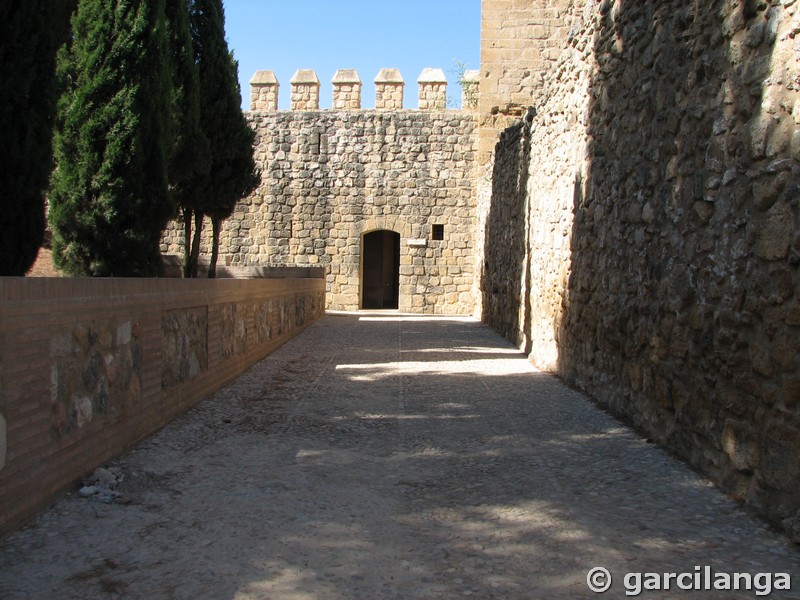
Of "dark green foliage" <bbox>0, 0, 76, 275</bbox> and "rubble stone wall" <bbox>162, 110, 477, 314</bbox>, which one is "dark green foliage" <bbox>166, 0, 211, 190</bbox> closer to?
"dark green foliage" <bbox>0, 0, 76, 275</bbox>

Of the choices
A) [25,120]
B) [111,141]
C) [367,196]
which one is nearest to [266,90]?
[367,196]

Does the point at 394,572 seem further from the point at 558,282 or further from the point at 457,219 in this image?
the point at 457,219

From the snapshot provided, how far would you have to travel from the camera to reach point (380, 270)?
2003 centimetres

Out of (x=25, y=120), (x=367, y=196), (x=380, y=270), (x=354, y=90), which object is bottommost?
(x=380, y=270)

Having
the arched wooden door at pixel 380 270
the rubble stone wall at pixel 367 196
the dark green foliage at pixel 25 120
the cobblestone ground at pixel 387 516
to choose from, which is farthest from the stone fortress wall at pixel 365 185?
the dark green foliage at pixel 25 120

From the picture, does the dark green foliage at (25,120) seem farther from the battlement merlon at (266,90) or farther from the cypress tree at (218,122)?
the battlement merlon at (266,90)

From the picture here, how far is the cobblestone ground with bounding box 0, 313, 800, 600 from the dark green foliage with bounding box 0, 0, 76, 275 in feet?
5.23

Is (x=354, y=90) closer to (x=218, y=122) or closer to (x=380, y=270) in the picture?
(x=380, y=270)

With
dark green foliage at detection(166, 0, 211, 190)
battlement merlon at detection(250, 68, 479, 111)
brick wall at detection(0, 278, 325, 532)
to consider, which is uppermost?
battlement merlon at detection(250, 68, 479, 111)

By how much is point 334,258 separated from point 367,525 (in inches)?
626

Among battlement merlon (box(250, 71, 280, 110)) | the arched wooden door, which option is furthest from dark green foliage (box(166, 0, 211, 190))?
the arched wooden door

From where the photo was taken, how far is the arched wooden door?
65.3ft

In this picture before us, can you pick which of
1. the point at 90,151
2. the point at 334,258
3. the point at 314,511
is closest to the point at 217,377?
the point at 90,151

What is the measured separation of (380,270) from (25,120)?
15.4 meters
